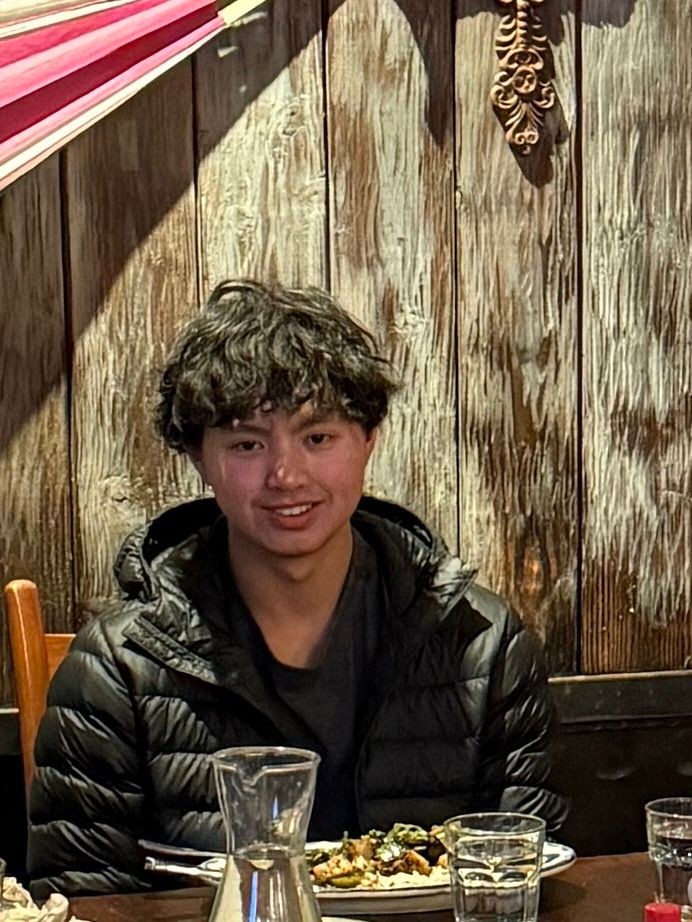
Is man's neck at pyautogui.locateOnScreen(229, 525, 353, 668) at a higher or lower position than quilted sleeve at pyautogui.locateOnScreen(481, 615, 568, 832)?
higher

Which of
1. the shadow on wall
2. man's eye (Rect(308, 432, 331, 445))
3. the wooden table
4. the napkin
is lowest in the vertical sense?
the wooden table

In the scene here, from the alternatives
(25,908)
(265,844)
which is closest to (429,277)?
(25,908)

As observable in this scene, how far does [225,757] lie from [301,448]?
88cm

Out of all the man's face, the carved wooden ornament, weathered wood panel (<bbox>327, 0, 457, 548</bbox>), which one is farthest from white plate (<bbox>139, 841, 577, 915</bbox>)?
the carved wooden ornament

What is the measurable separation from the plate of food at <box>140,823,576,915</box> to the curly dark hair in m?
0.54

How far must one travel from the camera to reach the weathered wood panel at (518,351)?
247cm

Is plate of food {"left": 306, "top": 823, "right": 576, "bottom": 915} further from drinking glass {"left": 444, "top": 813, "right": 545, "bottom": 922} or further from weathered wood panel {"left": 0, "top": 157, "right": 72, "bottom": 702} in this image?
weathered wood panel {"left": 0, "top": 157, "right": 72, "bottom": 702}

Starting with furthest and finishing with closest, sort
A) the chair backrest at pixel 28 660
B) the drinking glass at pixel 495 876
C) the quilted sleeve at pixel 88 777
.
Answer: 1. the chair backrest at pixel 28 660
2. the quilted sleeve at pixel 88 777
3. the drinking glass at pixel 495 876

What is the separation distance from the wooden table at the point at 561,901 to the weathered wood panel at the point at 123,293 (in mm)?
857

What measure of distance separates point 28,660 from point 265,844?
1.08 m

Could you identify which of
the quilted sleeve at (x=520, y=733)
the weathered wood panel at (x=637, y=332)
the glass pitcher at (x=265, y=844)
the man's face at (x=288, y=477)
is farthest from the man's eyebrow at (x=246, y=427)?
the glass pitcher at (x=265, y=844)

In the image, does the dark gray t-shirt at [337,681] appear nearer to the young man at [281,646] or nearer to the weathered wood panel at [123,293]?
the young man at [281,646]

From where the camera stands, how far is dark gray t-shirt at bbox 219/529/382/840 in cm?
196

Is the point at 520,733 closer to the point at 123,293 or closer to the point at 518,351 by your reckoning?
the point at 518,351
